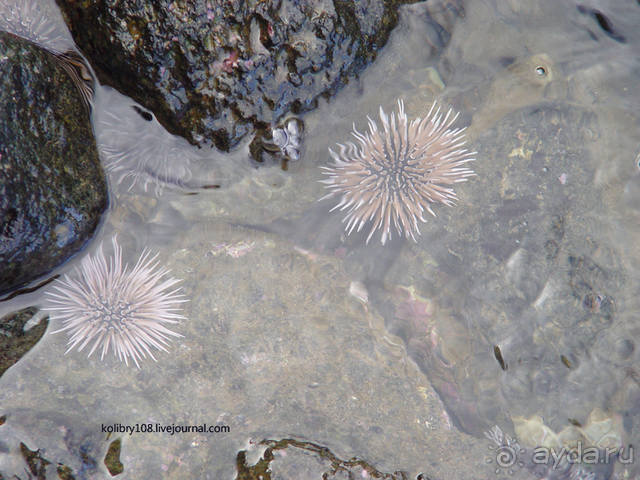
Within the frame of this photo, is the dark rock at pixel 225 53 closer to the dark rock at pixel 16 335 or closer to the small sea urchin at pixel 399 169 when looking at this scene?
the small sea urchin at pixel 399 169

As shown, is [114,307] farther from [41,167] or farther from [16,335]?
[41,167]

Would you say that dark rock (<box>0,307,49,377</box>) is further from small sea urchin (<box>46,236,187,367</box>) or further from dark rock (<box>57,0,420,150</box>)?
dark rock (<box>57,0,420,150</box>)

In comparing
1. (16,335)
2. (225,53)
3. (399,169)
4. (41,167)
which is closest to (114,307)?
(16,335)

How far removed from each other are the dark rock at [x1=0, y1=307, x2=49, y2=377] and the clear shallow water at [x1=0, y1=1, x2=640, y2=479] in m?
0.09

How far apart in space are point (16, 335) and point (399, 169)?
3520 millimetres

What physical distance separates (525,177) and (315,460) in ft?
10.1

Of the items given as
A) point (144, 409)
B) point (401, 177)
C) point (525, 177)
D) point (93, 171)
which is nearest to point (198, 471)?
point (144, 409)

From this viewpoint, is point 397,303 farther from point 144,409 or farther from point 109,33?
point 109,33

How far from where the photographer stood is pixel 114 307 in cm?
363

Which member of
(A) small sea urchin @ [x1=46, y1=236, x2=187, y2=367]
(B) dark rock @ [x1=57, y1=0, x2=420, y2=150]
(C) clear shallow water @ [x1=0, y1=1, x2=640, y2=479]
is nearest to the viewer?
(B) dark rock @ [x1=57, y1=0, x2=420, y2=150]

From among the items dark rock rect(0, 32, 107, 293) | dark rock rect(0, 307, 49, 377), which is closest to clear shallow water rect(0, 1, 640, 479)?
dark rock rect(0, 307, 49, 377)

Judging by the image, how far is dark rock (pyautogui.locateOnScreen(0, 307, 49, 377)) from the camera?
3660 millimetres

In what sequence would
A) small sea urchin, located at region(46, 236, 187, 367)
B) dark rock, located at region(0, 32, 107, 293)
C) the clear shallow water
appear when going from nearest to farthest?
dark rock, located at region(0, 32, 107, 293)
small sea urchin, located at region(46, 236, 187, 367)
the clear shallow water

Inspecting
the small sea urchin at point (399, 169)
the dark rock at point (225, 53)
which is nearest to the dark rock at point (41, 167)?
the dark rock at point (225, 53)
